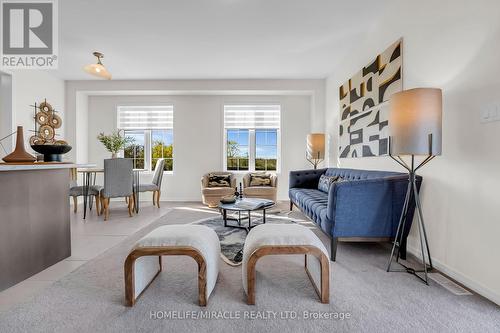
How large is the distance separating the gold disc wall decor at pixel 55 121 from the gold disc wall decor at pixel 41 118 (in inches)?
2.9

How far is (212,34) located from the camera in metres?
3.38

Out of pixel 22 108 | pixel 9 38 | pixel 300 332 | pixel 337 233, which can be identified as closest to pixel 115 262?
pixel 300 332

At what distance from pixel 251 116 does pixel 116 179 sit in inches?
124

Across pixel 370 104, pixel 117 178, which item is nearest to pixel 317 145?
pixel 370 104

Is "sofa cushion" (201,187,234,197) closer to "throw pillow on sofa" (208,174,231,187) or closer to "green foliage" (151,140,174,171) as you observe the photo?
"throw pillow on sofa" (208,174,231,187)

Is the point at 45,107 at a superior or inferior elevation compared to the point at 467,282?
superior

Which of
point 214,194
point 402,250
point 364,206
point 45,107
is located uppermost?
point 45,107

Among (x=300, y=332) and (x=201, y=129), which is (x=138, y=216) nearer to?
(x=201, y=129)

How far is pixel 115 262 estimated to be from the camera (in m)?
2.18

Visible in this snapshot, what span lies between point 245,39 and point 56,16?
2412 millimetres

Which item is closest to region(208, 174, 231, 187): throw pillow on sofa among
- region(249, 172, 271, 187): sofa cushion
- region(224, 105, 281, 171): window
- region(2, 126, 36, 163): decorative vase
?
region(249, 172, 271, 187): sofa cushion

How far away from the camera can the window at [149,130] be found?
220 inches

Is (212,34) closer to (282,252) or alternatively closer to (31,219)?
(31,219)

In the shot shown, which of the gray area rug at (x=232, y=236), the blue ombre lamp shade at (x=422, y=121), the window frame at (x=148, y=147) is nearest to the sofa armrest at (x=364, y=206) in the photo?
the blue ombre lamp shade at (x=422, y=121)
